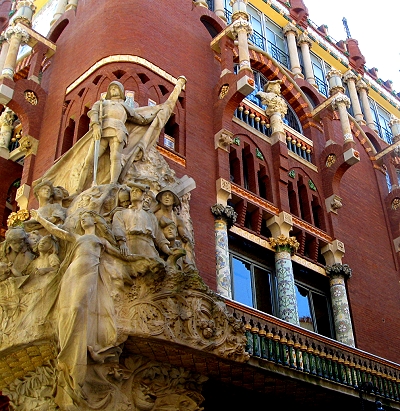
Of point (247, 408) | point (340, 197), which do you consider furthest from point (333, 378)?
point (340, 197)

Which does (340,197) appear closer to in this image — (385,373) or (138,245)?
(385,373)

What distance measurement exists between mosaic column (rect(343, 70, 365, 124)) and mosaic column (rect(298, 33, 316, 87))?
188 centimetres

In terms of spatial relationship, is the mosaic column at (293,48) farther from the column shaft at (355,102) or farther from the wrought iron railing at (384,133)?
Answer: the wrought iron railing at (384,133)

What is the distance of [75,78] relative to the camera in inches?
620

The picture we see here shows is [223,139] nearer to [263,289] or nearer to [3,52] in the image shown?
[263,289]

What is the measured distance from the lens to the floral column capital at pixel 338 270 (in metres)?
16.4

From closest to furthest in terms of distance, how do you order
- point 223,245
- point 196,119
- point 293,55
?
point 223,245 < point 196,119 < point 293,55

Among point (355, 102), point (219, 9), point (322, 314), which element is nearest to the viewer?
point (322, 314)

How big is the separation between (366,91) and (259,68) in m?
6.26

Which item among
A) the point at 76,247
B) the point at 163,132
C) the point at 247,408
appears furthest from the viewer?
the point at 163,132

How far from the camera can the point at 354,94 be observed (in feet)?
76.8

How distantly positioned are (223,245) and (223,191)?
1476 millimetres

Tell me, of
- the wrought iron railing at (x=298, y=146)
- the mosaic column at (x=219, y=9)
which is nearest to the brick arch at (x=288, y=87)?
the wrought iron railing at (x=298, y=146)

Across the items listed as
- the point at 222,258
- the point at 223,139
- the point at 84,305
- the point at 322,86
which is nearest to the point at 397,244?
the point at 322,86
